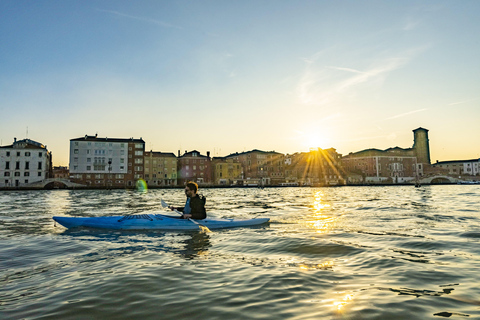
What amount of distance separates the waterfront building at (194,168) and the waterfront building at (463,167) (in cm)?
9842

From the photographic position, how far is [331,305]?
3840 mm

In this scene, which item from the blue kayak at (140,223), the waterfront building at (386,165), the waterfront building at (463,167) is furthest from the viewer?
the waterfront building at (463,167)

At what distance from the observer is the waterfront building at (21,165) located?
7856 cm

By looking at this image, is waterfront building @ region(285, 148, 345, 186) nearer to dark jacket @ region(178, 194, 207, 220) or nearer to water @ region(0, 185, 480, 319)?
dark jacket @ region(178, 194, 207, 220)

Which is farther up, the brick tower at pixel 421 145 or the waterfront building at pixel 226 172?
the brick tower at pixel 421 145

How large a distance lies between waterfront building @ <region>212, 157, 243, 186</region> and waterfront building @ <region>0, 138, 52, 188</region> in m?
53.2

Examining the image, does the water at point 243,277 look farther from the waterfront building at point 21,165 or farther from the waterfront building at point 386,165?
the waterfront building at point 386,165

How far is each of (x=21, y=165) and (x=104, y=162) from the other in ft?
68.3

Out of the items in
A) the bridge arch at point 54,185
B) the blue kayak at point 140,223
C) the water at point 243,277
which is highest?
A: the bridge arch at point 54,185

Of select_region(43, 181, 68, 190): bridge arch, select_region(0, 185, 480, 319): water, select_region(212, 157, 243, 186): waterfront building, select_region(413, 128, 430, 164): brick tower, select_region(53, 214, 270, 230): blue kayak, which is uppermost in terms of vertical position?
select_region(413, 128, 430, 164): brick tower

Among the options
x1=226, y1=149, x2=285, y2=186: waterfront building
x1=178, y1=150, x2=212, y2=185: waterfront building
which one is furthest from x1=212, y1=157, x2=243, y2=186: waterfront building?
x1=178, y1=150, x2=212, y2=185: waterfront building

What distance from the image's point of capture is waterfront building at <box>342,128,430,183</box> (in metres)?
A: 113

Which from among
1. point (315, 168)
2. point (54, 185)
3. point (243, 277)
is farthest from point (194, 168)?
point (243, 277)

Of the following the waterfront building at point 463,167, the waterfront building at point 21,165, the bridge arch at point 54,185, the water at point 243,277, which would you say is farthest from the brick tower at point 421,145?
the water at point 243,277
